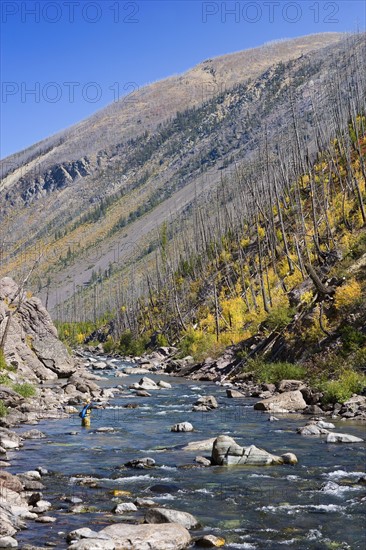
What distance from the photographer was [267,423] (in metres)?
21.6

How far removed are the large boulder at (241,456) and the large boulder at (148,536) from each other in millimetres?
5482

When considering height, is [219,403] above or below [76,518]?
below

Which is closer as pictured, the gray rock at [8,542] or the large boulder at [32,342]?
the gray rock at [8,542]

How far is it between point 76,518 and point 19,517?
3.31 feet

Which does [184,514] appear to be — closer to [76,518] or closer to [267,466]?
[76,518]

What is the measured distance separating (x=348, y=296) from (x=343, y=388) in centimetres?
702

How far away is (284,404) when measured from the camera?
24422mm

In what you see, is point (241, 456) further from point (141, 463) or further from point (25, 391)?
point (25, 391)

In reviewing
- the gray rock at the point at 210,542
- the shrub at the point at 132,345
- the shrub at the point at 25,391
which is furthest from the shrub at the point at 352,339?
the shrub at the point at 132,345

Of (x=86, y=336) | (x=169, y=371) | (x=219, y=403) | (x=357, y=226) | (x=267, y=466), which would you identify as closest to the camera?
(x=267, y=466)

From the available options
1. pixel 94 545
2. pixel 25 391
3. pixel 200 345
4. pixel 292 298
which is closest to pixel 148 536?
pixel 94 545

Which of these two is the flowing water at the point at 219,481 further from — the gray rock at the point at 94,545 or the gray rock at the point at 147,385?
the gray rock at the point at 147,385

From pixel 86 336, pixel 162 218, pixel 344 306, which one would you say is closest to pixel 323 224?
pixel 344 306

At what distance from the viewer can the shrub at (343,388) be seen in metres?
23.2
